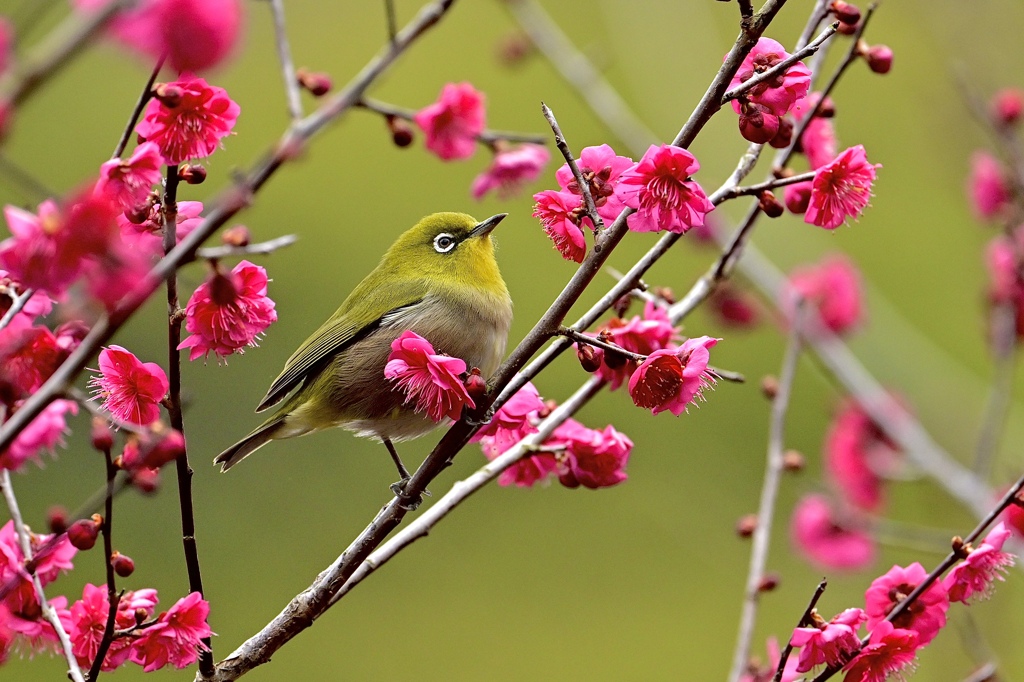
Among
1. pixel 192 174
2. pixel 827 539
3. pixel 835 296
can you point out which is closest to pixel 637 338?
pixel 192 174

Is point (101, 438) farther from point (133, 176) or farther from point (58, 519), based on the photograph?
point (133, 176)

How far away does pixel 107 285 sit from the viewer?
102 cm

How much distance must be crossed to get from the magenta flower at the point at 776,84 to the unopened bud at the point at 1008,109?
4.90 ft

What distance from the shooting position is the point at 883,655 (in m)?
1.57

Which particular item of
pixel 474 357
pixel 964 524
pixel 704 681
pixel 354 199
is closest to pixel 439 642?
pixel 704 681

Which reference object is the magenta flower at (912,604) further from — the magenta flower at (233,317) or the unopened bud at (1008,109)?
the unopened bud at (1008,109)

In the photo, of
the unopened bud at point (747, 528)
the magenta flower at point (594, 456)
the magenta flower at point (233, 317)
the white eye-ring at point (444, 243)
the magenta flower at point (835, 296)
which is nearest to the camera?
the magenta flower at point (233, 317)

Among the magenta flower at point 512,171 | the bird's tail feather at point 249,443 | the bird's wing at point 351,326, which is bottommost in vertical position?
the bird's tail feather at point 249,443

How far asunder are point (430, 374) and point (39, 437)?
58cm

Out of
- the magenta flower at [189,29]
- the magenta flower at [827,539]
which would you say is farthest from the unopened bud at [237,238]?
the magenta flower at [827,539]

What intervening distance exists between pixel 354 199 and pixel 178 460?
8.84m

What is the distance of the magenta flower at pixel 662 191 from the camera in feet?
4.82

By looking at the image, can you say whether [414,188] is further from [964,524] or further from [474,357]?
[474,357]

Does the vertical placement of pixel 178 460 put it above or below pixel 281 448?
below
